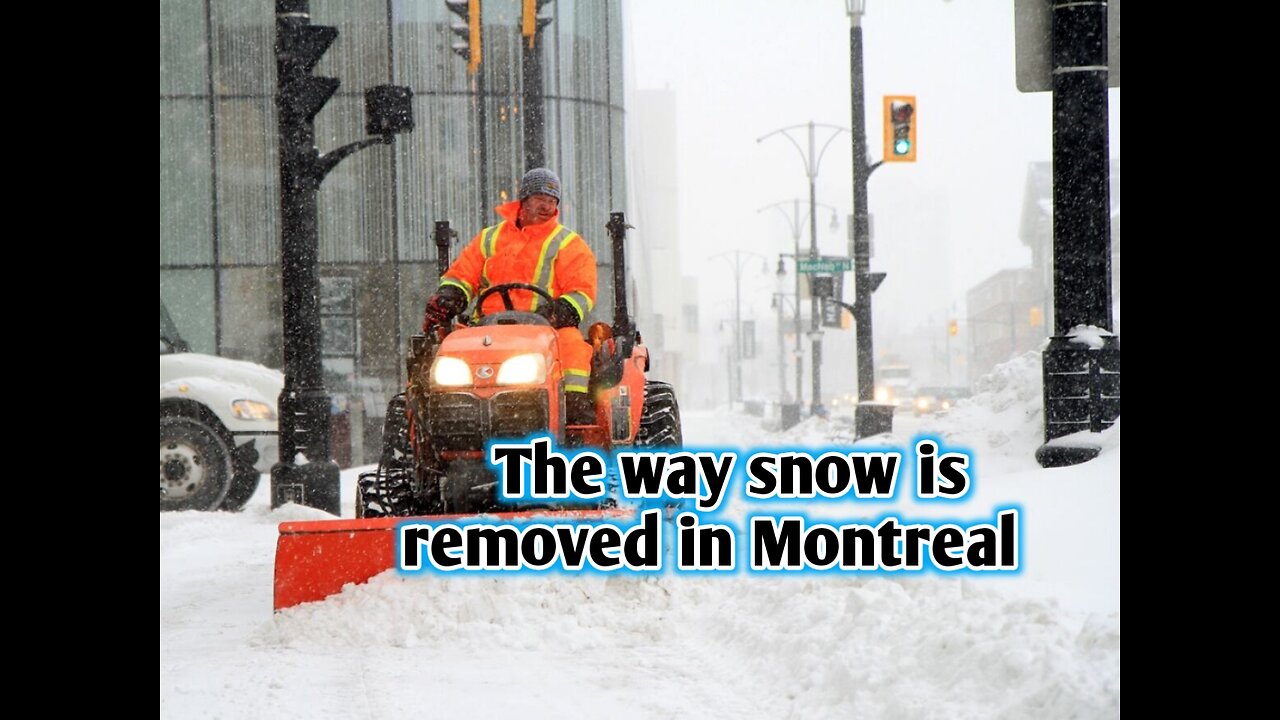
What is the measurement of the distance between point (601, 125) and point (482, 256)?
1555 centimetres

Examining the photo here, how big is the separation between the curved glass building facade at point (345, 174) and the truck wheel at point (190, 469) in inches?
390

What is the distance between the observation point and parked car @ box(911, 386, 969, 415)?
50.5 m

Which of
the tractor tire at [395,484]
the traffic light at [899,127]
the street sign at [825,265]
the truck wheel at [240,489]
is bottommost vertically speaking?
the truck wheel at [240,489]

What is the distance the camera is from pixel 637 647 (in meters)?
5.91

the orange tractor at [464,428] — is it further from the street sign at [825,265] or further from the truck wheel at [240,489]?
the street sign at [825,265]

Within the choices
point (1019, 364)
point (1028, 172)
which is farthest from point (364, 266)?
point (1028, 172)

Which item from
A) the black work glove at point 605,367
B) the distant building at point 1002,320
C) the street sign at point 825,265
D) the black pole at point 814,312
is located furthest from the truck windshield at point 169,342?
the distant building at point 1002,320

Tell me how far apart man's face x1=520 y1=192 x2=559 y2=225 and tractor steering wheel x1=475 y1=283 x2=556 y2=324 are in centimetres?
43

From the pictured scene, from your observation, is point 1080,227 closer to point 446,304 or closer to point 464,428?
point 446,304

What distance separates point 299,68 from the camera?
1102 cm

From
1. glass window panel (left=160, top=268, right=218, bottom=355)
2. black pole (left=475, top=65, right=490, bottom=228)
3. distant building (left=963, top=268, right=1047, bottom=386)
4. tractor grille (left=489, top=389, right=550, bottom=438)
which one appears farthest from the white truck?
distant building (left=963, top=268, right=1047, bottom=386)

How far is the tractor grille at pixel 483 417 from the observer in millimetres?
6715

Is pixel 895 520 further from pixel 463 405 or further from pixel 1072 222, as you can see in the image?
pixel 1072 222

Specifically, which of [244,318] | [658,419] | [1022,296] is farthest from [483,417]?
[1022,296]
